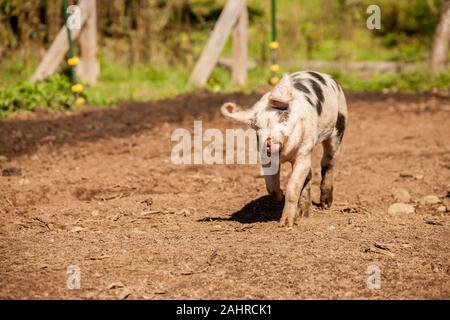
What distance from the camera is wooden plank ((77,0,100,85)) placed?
36.8 feet

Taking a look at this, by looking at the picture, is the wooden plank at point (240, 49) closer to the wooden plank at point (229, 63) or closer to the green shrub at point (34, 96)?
the wooden plank at point (229, 63)

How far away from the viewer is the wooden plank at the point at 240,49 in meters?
11.9

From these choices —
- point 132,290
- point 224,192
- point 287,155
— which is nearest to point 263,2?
point 224,192

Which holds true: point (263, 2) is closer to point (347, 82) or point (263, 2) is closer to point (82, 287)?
point (347, 82)

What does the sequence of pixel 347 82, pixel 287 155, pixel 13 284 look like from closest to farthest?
pixel 13 284 → pixel 287 155 → pixel 347 82

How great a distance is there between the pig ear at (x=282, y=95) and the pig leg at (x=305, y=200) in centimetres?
93

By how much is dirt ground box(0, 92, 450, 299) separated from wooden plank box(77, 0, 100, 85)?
5.83 feet

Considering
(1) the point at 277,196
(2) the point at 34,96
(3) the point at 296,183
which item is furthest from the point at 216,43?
(3) the point at 296,183

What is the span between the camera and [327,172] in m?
6.54

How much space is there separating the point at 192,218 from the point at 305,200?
0.96 metres

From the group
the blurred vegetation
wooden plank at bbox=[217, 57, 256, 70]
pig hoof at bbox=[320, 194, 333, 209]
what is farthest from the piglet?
wooden plank at bbox=[217, 57, 256, 70]

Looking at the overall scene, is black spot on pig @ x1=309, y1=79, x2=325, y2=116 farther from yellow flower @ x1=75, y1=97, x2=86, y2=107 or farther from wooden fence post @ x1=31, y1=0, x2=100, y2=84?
wooden fence post @ x1=31, y1=0, x2=100, y2=84
